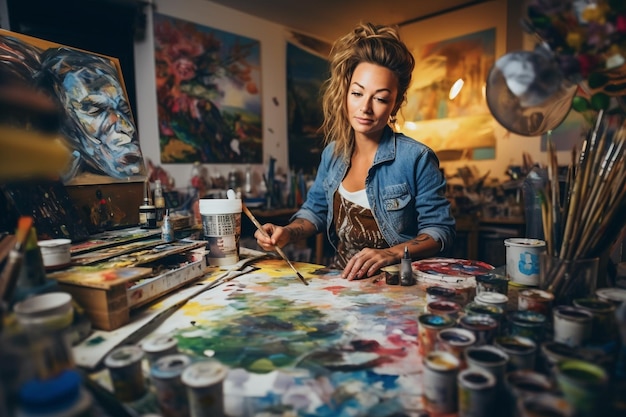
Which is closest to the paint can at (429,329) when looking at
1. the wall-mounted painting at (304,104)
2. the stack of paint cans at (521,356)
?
the stack of paint cans at (521,356)

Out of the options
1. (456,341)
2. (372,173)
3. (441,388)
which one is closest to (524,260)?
(456,341)

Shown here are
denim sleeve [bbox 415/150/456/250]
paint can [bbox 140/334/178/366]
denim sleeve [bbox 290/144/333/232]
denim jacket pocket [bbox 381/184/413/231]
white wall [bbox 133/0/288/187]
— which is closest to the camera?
paint can [bbox 140/334/178/366]

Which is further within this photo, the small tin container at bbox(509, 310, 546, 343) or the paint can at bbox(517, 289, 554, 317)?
the paint can at bbox(517, 289, 554, 317)

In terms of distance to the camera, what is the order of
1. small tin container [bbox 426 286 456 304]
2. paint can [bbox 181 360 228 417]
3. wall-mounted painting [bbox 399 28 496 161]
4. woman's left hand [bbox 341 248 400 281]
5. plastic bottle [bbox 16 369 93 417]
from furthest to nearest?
wall-mounted painting [bbox 399 28 496 161] < woman's left hand [bbox 341 248 400 281] < small tin container [bbox 426 286 456 304] < paint can [bbox 181 360 228 417] < plastic bottle [bbox 16 369 93 417]

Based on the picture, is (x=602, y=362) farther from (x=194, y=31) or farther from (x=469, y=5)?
(x=469, y=5)

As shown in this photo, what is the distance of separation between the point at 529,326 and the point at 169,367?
674mm

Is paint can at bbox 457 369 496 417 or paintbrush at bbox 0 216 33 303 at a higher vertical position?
paintbrush at bbox 0 216 33 303

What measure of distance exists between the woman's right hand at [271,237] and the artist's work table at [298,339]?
0.22 meters

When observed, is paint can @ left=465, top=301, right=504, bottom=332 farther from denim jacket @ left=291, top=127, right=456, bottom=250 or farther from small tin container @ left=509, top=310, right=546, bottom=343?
denim jacket @ left=291, top=127, right=456, bottom=250

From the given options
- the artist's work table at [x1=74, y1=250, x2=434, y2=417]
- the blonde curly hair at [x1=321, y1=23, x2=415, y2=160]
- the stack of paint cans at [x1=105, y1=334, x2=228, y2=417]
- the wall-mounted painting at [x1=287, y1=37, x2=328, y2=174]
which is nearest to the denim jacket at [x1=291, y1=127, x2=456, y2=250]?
the blonde curly hair at [x1=321, y1=23, x2=415, y2=160]

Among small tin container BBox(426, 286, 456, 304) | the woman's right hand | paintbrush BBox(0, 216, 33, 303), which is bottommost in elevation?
small tin container BBox(426, 286, 456, 304)

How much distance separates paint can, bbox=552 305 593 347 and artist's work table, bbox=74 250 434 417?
10.8 inches

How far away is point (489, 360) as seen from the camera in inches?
24.6

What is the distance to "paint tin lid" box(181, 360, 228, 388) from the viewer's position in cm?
58
